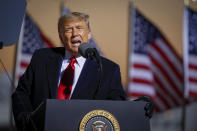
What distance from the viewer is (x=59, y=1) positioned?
870 centimetres

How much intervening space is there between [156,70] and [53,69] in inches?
202

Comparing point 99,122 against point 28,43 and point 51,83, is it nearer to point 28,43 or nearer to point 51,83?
point 51,83

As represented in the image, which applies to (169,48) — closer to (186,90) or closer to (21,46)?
(186,90)

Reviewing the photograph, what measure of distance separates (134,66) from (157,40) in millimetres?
615

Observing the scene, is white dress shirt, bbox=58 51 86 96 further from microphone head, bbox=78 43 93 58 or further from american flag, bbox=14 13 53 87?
american flag, bbox=14 13 53 87

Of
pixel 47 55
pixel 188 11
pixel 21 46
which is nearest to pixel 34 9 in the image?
pixel 21 46

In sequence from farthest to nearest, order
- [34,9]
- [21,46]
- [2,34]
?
[34,9], [21,46], [2,34]

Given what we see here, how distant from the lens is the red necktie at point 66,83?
2246mm

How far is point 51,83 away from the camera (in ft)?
7.39

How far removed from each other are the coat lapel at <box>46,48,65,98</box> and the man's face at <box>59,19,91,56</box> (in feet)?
0.27

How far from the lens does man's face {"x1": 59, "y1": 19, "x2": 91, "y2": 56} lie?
2.40 meters

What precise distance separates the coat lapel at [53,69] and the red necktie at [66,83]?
0.03m

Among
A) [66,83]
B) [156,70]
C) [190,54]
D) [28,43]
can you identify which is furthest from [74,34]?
[190,54]

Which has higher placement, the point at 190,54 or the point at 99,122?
the point at 190,54
